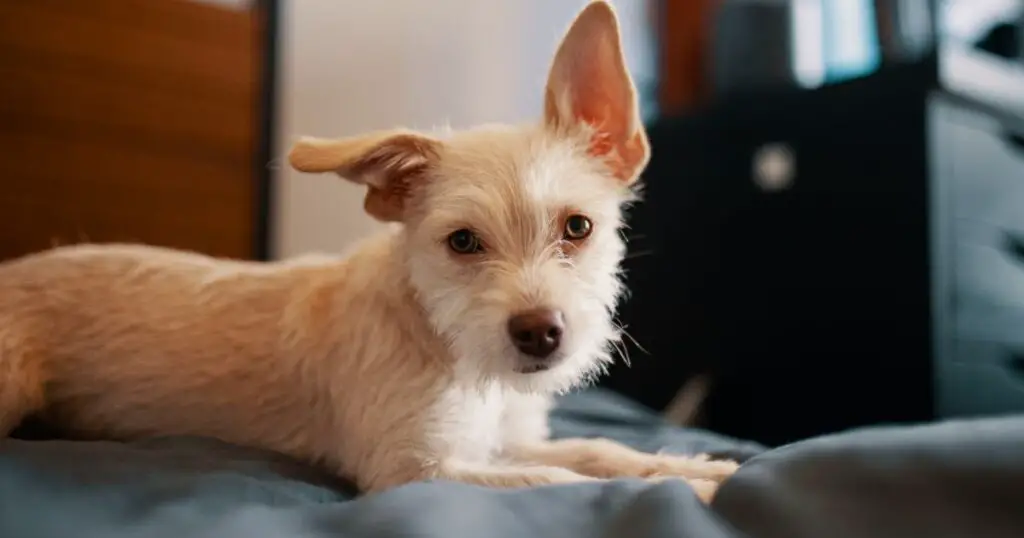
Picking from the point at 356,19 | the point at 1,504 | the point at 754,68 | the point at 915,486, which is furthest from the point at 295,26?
the point at 915,486

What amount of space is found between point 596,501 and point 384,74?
8.45 ft

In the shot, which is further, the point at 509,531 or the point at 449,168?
the point at 449,168

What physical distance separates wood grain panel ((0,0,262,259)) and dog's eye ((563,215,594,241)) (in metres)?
1.73

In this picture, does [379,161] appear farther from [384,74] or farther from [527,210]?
[384,74]

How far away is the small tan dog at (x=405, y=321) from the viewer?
1236 mm

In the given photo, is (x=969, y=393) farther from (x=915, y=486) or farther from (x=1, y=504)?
Answer: (x=1, y=504)

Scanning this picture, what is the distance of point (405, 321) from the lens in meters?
1.34

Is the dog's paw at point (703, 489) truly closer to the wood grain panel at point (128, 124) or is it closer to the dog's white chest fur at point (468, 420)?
the dog's white chest fur at point (468, 420)

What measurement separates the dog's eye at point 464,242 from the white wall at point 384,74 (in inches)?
62.5

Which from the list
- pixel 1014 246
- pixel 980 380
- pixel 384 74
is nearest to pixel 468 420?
pixel 980 380

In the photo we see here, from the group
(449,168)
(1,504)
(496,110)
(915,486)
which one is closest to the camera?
(915,486)

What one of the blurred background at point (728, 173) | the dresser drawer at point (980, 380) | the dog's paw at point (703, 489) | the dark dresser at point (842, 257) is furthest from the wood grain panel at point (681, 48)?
the dog's paw at point (703, 489)

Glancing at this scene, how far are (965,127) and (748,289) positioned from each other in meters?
0.78

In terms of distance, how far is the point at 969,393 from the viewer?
7.75ft
